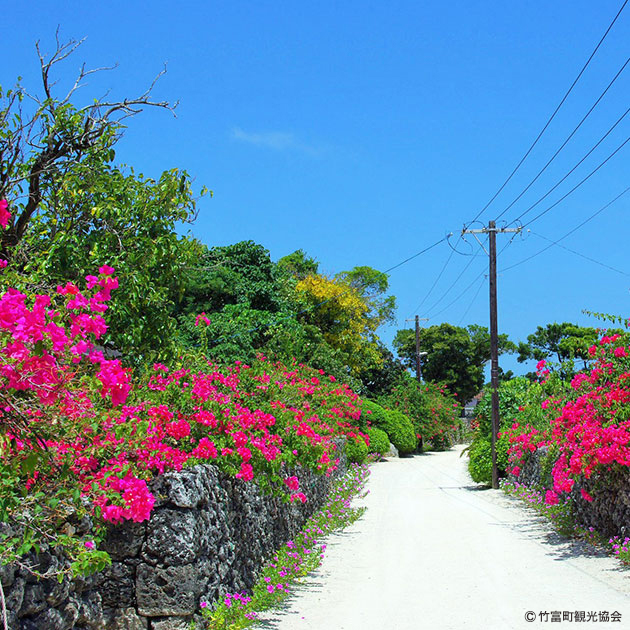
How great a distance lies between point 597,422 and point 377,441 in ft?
64.8

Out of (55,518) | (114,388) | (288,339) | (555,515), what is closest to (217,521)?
(55,518)

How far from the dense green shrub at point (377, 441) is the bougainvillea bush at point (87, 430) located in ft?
66.1

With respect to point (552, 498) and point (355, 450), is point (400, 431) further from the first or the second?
point (552, 498)

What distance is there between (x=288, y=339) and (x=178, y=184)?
39.4 feet

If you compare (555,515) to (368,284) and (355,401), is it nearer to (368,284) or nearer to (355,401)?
(355,401)

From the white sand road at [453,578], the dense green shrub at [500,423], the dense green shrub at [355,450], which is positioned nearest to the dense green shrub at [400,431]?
the dense green shrub at [355,450]

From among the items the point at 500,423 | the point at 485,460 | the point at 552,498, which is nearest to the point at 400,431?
the point at 500,423

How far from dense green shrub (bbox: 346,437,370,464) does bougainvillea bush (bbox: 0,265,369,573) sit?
45.9ft

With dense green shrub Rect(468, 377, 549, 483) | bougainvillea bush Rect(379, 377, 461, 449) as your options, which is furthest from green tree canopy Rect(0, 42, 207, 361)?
bougainvillea bush Rect(379, 377, 461, 449)

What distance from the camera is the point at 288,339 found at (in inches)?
815

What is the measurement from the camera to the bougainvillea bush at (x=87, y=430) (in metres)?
3.44

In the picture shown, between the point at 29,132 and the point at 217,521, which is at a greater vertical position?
the point at 29,132

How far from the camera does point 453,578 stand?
8102 millimetres

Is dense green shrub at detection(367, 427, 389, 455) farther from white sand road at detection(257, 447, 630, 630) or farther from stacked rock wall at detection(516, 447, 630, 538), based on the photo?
stacked rock wall at detection(516, 447, 630, 538)
